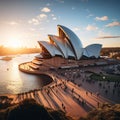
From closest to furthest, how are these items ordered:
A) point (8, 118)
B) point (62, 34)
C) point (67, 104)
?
point (8, 118)
point (67, 104)
point (62, 34)

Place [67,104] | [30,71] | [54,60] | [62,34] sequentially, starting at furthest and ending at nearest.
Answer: [62,34], [54,60], [30,71], [67,104]

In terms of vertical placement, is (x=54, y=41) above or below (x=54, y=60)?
above

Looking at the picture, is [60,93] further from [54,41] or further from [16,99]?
[54,41]

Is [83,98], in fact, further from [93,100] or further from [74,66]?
[74,66]

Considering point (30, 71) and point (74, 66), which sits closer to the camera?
point (30, 71)

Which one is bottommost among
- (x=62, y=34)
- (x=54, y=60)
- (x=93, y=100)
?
(x=93, y=100)

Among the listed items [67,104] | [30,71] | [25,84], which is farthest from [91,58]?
[67,104]

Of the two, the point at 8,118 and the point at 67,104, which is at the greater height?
the point at 8,118

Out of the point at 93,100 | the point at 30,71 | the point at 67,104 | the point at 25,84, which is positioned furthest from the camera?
the point at 30,71

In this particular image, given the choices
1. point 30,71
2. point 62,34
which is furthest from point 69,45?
point 30,71
